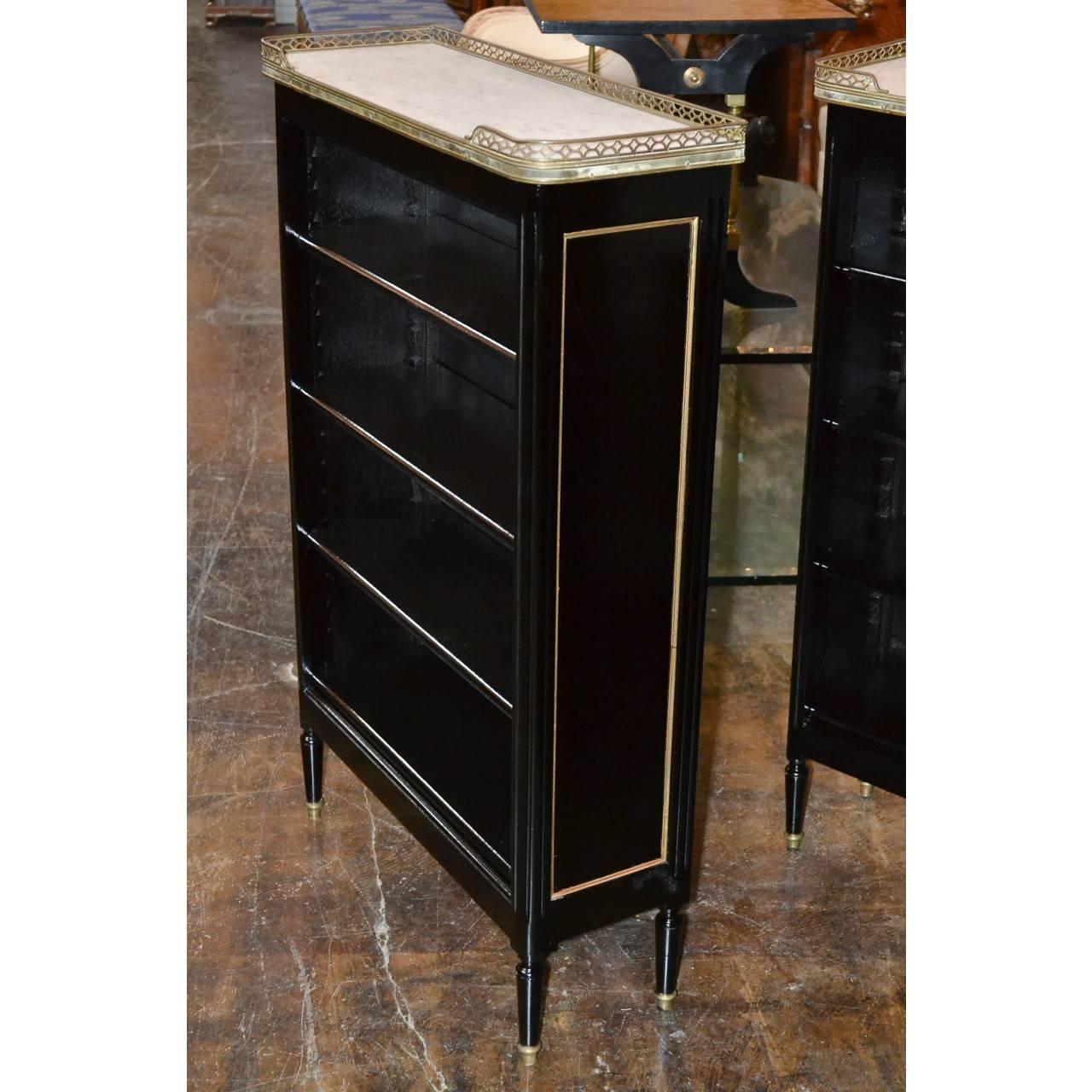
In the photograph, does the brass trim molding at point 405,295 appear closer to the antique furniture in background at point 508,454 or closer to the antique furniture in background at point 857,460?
the antique furniture in background at point 508,454

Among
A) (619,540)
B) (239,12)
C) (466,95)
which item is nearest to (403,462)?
(619,540)

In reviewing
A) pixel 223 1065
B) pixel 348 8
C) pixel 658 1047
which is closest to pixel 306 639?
pixel 223 1065

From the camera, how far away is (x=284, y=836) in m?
3.16

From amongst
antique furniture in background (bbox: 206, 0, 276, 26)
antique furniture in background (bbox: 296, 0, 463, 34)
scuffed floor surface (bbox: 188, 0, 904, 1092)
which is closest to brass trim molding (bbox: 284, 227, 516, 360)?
scuffed floor surface (bbox: 188, 0, 904, 1092)

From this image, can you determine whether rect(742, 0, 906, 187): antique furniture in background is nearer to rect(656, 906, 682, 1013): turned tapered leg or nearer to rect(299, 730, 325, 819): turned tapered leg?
rect(299, 730, 325, 819): turned tapered leg

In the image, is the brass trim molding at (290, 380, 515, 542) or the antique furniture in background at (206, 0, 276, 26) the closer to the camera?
the brass trim molding at (290, 380, 515, 542)

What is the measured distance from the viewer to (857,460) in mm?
2832

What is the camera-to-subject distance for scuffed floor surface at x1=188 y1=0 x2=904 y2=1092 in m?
2.57

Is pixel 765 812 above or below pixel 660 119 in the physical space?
below

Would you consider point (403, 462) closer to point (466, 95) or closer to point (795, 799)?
point (466, 95)

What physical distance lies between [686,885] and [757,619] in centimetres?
151

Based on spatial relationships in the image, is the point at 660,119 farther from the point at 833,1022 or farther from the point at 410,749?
the point at 833,1022

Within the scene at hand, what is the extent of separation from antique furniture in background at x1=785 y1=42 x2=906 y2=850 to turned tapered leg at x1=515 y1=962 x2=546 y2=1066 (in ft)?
2.63

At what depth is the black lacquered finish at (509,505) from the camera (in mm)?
2156
